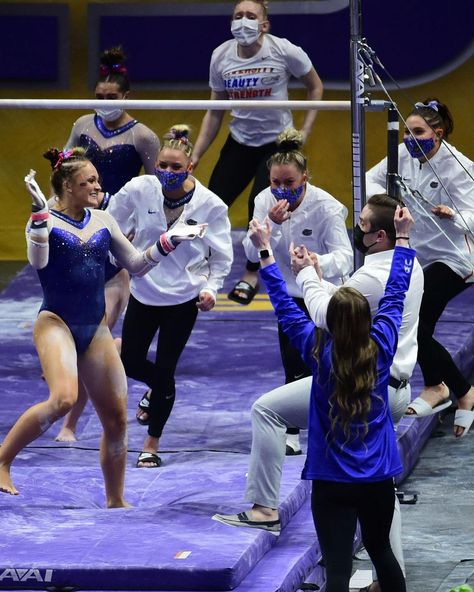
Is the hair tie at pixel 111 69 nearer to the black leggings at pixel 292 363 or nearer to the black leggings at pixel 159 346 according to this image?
the black leggings at pixel 159 346

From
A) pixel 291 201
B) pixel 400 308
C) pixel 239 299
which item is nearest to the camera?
pixel 400 308

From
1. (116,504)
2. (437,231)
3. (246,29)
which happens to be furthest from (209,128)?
(116,504)

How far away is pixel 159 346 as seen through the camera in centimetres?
716

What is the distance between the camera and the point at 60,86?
1177 centimetres

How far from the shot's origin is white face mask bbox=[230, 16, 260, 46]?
8.65 meters

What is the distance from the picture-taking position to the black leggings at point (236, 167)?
8.77 m

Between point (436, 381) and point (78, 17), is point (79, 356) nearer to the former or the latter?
point (436, 381)

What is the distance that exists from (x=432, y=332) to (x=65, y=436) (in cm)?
179

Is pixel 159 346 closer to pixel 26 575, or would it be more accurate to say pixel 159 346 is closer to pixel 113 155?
pixel 113 155

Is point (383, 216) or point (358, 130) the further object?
point (358, 130)

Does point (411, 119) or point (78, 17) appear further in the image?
point (78, 17)

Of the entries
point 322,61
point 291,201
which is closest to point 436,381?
point 291,201

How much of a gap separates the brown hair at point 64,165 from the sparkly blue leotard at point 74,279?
0.12 m

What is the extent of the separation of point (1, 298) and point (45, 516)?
3979 mm
